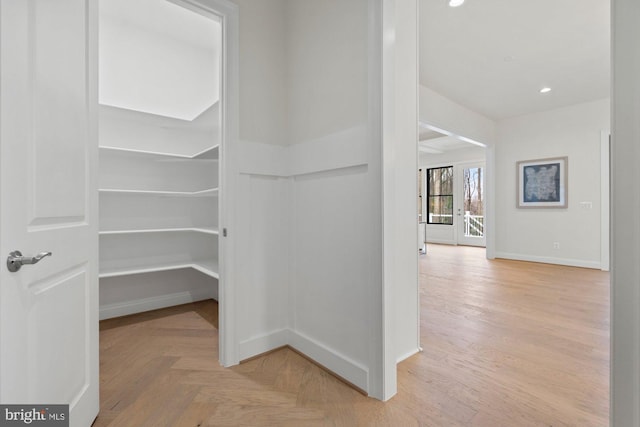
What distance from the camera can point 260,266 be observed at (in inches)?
79.1

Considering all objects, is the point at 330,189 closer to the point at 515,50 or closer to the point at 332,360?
the point at 332,360

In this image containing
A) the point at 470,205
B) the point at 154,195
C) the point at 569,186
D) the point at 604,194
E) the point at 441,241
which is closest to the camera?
the point at 154,195

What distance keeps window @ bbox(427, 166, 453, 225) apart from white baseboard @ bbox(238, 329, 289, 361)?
7224mm

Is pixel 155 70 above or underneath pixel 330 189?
above

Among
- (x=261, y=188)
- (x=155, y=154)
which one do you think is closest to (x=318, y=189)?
(x=261, y=188)

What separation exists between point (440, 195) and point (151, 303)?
763 centimetres

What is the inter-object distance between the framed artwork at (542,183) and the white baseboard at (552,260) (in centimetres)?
96

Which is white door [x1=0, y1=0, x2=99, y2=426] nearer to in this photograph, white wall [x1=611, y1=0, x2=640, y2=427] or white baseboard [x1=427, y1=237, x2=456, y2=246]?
white wall [x1=611, y1=0, x2=640, y2=427]

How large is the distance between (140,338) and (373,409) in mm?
1897

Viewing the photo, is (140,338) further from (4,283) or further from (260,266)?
(4,283)

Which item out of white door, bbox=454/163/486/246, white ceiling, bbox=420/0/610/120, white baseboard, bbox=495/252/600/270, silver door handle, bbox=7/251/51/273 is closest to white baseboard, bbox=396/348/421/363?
silver door handle, bbox=7/251/51/273

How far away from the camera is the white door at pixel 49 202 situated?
0.87 m

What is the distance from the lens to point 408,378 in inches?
67.2

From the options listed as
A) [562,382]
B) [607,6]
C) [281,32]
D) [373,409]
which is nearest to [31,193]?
[373,409]
